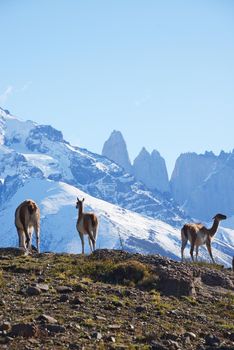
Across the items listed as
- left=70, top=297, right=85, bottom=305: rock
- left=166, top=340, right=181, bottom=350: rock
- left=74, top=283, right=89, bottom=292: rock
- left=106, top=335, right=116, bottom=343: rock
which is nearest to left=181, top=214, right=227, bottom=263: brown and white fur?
left=74, top=283, right=89, bottom=292: rock

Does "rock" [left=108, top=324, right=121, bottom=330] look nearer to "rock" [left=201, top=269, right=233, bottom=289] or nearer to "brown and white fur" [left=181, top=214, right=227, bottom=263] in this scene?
"rock" [left=201, top=269, right=233, bottom=289]

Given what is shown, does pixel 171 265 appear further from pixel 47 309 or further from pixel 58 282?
pixel 47 309

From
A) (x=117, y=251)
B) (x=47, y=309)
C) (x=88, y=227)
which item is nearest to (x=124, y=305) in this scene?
(x=47, y=309)

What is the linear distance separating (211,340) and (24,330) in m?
3.66

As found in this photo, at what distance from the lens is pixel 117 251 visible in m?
21.6

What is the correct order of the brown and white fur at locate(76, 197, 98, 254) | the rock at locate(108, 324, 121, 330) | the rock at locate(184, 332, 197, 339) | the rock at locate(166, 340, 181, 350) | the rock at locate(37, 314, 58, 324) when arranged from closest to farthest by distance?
the rock at locate(166, 340, 181, 350), the rock at locate(37, 314, 58, 324), the rock at locate(108, 324, 121, 330), the rock at locate(184, 332, 197, 339), the brown and white fur at locate(76, 197, 98, 254)

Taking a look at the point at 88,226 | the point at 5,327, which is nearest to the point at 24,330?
the point at 5,327

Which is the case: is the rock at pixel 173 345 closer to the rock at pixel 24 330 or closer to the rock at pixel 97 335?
the rock at pixel 97 335

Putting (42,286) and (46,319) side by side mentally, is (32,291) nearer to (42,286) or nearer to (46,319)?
(42,286)

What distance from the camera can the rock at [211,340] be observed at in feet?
43.7

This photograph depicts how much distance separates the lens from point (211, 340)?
13422 mm

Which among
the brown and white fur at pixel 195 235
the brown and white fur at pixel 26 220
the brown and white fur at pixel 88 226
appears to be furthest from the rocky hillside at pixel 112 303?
the brown and white fur at pixel 195 235

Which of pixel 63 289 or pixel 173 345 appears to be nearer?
pixel 173 345

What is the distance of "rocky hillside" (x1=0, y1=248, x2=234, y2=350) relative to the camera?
496 inches
